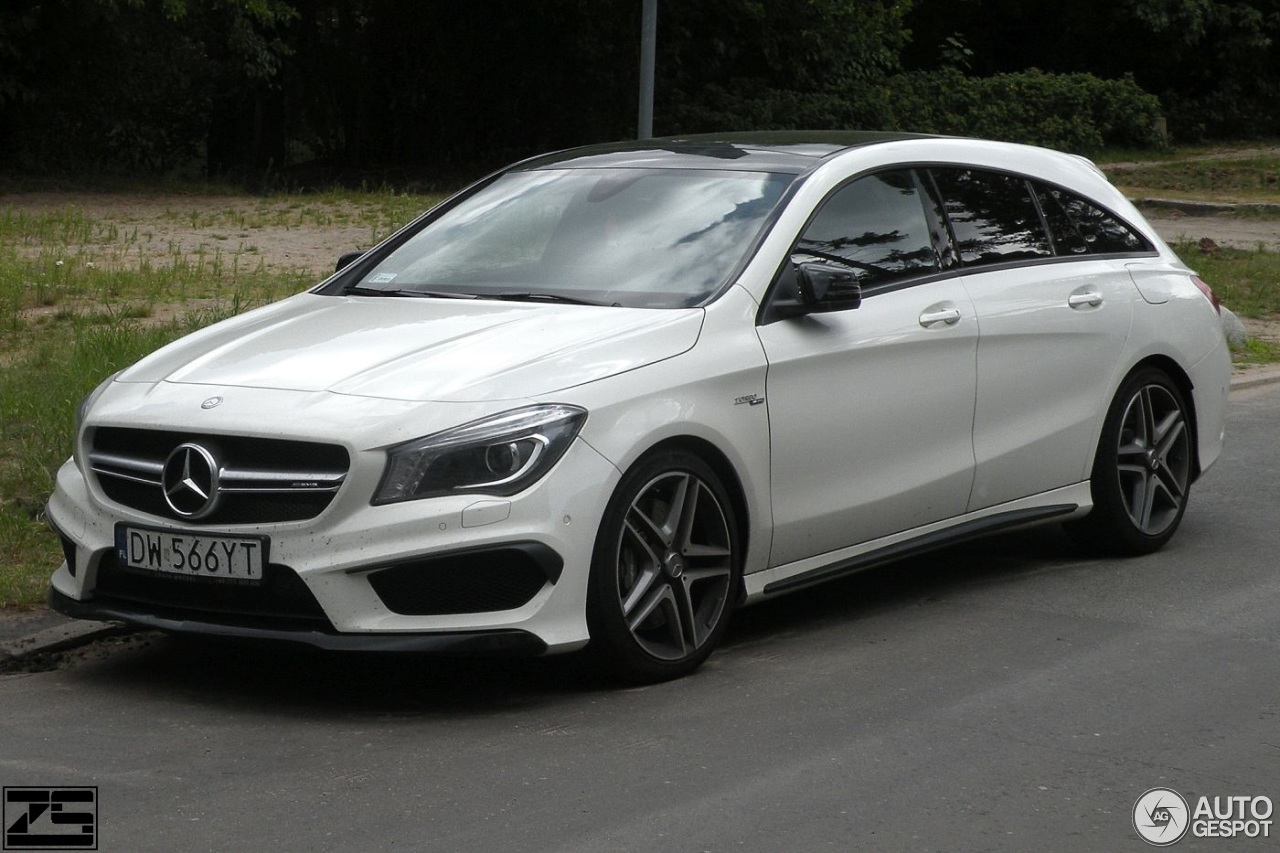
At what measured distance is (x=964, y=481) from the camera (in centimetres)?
665

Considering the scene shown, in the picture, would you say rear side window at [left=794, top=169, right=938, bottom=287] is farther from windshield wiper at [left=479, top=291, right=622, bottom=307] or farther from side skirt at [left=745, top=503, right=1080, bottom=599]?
side skirt at [left=745, top=503, right=1080, bottom=599]

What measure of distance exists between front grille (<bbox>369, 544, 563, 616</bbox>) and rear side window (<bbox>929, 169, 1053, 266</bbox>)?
2394 millimetres

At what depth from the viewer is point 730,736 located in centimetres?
506

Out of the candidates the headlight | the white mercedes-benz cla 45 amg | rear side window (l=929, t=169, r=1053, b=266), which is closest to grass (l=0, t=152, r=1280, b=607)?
the white mercedes-benz cla 45 amg

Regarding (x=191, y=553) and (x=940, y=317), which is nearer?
(x=191, y=553)

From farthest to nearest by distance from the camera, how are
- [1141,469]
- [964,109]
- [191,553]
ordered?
[964,109] < [1141,469] < [191,553]

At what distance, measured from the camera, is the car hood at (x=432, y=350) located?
5.28 meters

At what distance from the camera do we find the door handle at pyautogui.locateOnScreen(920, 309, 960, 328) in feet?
21.1

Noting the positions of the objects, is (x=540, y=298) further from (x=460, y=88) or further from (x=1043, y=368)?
(x=460, y=88)

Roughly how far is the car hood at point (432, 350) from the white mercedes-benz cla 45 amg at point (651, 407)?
15mm

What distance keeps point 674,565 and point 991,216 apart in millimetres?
2282

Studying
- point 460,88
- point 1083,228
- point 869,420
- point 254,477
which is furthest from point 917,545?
point 460,88

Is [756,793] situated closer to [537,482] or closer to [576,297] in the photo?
[537,482]

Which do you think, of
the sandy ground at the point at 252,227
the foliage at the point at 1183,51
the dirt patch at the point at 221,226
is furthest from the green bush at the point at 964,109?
the dirt patch at the point at 221,226
